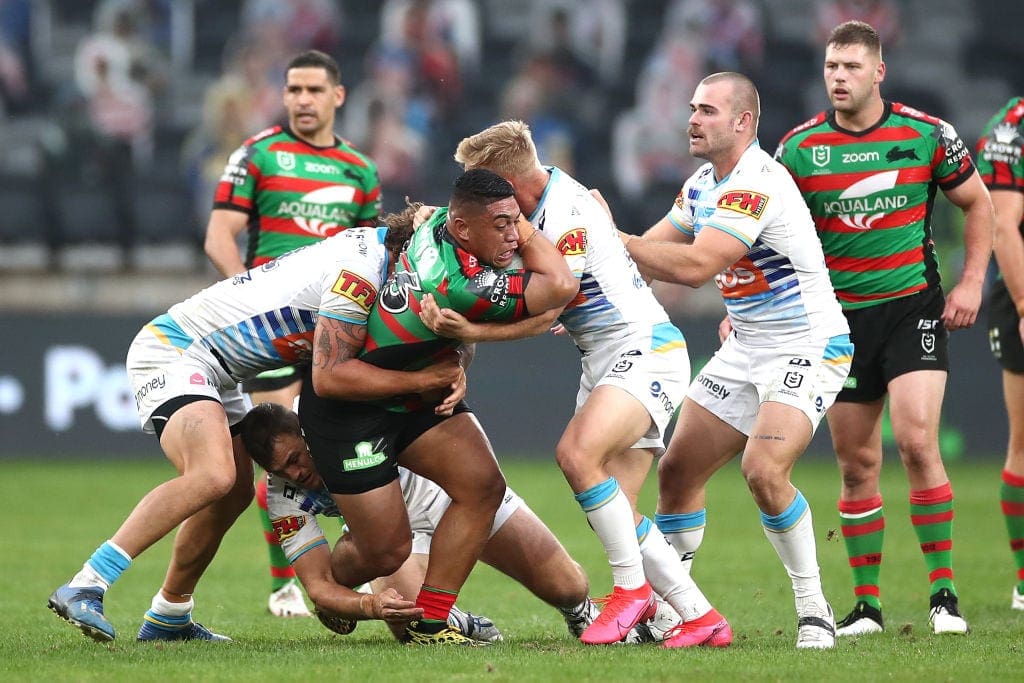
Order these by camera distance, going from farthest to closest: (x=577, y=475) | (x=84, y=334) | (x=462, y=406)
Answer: (x=84, y=334)
(x=462, y=406)
(x=577, y=475)

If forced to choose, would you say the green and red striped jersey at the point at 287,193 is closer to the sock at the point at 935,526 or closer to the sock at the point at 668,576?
the sock at the point at 668,576

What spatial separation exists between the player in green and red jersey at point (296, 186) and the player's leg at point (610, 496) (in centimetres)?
301

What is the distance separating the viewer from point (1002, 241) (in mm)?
8242

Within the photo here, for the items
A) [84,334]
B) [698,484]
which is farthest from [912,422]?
[84,334]

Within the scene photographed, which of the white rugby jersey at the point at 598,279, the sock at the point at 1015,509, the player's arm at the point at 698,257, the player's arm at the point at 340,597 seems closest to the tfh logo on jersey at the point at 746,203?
the player's arm at the point at 698,257

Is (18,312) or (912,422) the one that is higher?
(912,422)

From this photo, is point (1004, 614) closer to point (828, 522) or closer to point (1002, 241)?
point (1002, 241)

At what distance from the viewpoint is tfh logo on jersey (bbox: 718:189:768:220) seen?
6.77 m

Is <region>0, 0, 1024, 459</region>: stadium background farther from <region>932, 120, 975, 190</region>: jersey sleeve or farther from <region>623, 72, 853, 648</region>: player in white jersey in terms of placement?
<region>623, 72, 853, 648</region>: player in white jersey

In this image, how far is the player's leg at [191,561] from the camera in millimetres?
7020

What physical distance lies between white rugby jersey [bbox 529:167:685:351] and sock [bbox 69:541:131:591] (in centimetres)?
232

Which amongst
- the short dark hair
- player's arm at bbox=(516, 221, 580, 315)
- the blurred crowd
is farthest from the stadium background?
player's arm at bbox=(516, 221, 580, 315)

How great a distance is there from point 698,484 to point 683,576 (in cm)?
70

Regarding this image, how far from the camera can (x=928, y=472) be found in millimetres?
7500
